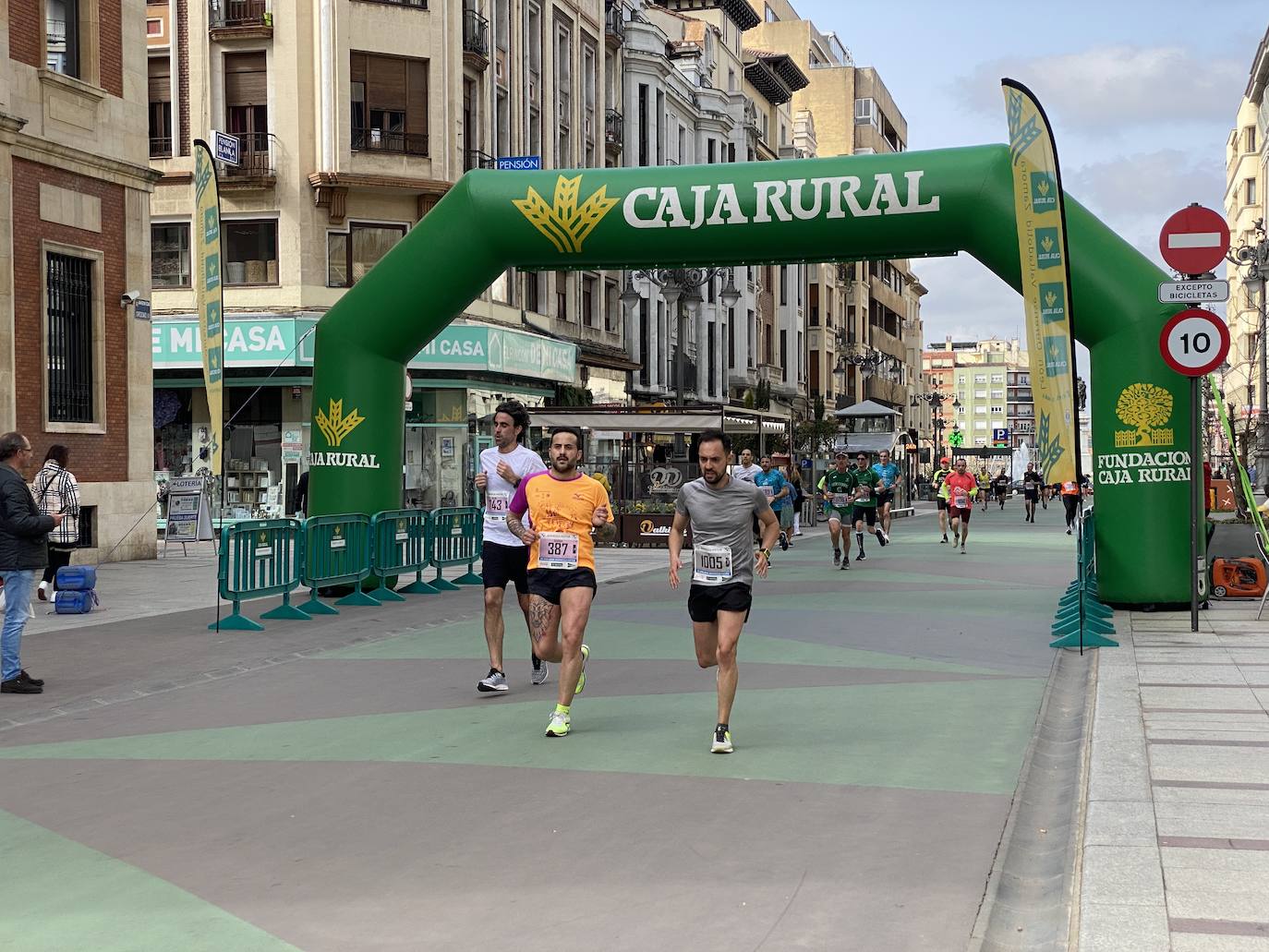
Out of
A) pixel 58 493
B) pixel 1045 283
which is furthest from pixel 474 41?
pixel 1045 283

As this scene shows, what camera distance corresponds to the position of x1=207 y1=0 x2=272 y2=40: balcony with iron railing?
3269 centimetres

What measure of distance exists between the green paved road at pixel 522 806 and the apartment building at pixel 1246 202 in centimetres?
6956

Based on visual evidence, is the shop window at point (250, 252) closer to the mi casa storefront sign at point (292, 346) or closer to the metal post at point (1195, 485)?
the mi casa storefront sign at point (292, 346)

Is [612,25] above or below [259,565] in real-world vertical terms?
above

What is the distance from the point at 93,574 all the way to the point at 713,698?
8.08 metres

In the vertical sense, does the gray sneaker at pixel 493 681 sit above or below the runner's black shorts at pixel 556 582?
below

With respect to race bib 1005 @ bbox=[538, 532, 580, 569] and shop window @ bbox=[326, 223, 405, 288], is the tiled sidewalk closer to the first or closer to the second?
race bib 1005 @ bbox=[538, 532, 580, 569]

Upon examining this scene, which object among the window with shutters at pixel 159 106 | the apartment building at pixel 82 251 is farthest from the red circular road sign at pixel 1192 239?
the window with shutters at pixel 159 106

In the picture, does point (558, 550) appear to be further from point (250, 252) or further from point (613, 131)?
point (613, 131)

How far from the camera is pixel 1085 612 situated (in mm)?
Answer: 12859

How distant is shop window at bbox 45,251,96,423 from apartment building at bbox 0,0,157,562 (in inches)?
0.8

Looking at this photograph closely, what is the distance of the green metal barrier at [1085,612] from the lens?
12.2 meters

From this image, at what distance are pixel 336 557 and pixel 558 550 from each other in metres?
7.62

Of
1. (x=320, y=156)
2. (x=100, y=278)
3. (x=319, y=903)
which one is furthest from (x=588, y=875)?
(x=320, y=156)
